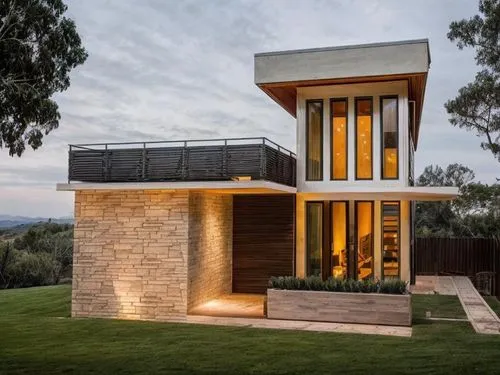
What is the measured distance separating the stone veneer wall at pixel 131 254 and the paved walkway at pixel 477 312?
21.9 feet

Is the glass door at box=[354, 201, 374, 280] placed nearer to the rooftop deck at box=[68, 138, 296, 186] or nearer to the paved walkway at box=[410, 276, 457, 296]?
the paved walkway at box=[410, 276, 457, 296]

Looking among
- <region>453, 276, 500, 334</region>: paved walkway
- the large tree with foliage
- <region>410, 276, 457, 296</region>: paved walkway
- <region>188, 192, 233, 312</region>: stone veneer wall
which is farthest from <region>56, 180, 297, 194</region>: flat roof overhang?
the large tree with foliage

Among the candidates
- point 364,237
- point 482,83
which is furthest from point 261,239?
point 482,83

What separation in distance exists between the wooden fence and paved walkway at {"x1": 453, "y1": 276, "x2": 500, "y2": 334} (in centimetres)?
447

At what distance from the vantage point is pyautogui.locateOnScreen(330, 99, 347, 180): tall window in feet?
49.4

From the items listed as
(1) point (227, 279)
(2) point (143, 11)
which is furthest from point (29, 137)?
(1) point (227, 279)

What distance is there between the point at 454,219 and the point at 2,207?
31.8 metres

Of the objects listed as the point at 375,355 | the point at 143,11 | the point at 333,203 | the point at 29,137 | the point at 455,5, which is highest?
the point at 455,5

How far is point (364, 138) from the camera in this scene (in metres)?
14.9

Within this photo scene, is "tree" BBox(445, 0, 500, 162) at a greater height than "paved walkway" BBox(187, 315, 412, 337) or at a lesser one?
greater

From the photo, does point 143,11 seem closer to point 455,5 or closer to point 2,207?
point 455,5

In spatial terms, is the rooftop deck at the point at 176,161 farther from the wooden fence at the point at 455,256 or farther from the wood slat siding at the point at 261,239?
the wooden fence at the point at 455,256

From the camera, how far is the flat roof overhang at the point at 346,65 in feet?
45.1

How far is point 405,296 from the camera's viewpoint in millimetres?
11602
